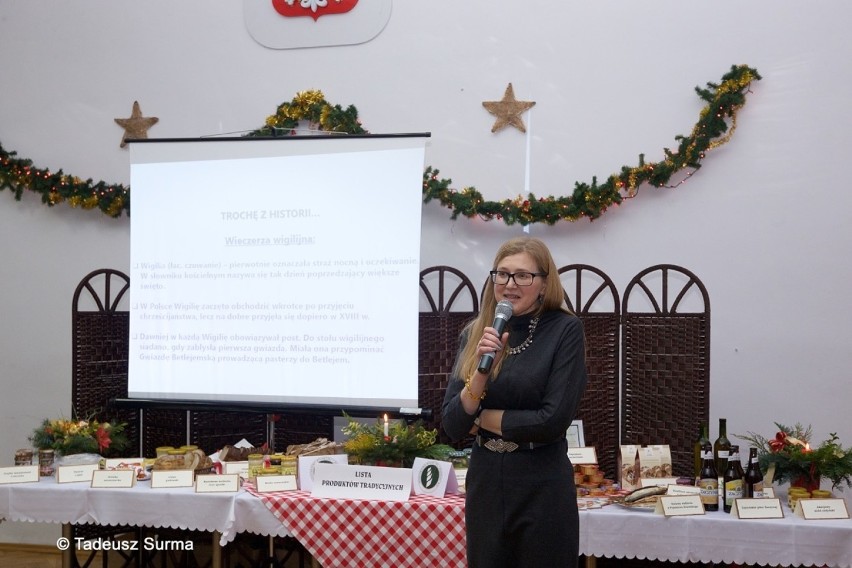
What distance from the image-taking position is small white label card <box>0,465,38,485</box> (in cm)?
358

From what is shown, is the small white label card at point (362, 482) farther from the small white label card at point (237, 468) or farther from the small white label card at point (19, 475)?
the small white label card at point (19, 475)

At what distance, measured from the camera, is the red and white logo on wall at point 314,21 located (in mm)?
4676

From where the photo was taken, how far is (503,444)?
2244 mm

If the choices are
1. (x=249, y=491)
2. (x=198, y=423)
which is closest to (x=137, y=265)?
(x=198, y=423)

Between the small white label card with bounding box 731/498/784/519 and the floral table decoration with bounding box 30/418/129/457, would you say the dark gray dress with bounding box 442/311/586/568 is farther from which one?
the floral table decoration with bounding box 30/418/129/457

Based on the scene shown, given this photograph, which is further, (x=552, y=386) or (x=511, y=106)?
(x=511, y=106)

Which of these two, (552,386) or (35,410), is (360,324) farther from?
(35,410)

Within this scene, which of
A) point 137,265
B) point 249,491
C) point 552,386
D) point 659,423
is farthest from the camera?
point 137,265

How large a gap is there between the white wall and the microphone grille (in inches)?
73.1

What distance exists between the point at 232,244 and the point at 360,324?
75 centimetres

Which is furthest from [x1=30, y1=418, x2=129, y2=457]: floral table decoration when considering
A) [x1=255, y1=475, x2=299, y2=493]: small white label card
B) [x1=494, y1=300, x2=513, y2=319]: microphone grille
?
[x1=494, y1=300, x2=513, y2=319]: microphone grille

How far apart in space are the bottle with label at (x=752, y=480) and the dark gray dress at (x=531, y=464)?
1.11 metres

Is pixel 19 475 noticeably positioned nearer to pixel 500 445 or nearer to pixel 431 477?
pixel 431 477

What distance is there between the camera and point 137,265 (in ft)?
13.9
